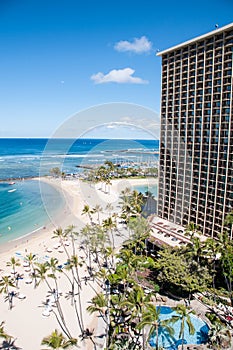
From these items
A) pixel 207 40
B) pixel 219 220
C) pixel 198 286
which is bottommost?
pixel 198 286

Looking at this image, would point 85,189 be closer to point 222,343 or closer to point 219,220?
point 219,220

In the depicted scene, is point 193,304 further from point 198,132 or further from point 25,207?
point 25,207

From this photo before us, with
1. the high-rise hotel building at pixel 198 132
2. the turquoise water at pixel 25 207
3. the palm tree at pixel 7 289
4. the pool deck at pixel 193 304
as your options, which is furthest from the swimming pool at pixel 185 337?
the turquoise water at pixel 25 207

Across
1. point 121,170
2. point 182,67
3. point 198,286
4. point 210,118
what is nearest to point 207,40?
point 182,67

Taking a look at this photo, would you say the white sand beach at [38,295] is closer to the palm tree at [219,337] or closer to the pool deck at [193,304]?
the pool deck at [193,304]

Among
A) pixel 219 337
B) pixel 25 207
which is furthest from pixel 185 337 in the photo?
pixel 25 207

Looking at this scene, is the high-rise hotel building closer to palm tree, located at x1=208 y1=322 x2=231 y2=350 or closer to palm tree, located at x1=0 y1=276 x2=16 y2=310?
palm tree, located at x1=208 y1=322 x2=231 y2=350

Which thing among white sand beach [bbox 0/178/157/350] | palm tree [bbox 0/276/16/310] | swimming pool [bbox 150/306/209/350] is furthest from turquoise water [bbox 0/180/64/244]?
swimming pool [bbox 150/306/209/350]
